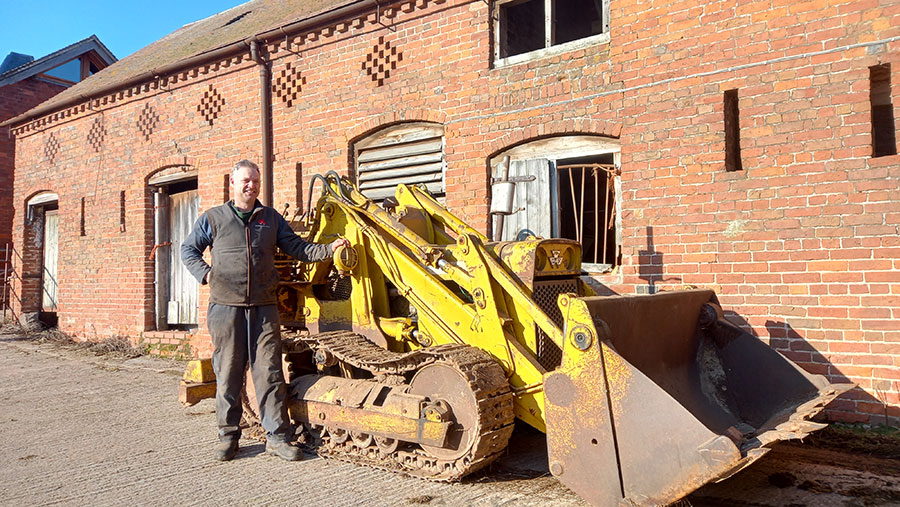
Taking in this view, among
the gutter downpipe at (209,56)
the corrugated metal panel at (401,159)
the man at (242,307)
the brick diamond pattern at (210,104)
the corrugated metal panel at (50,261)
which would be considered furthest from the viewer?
the corrugated metal panel at (50,261)

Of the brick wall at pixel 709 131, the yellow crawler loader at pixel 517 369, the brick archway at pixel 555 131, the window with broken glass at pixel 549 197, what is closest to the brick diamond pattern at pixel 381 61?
the brick wall at pixel 709 131

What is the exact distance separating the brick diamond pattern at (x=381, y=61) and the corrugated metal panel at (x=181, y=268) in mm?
3962

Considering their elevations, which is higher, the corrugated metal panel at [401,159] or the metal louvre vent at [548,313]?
the corrugated metal panel at [401,159]

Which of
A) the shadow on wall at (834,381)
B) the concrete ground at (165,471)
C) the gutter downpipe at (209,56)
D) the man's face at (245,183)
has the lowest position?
the concrete ground at (165,471)

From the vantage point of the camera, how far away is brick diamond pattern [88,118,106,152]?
1115 cm

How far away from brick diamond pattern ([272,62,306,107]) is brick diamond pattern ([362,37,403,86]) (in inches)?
44.9

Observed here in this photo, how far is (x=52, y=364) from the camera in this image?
9219 mm

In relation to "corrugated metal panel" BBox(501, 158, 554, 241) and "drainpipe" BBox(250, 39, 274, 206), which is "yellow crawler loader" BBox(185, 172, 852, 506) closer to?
"corrugated metal panel" BBox(501, 158, 554, 241)

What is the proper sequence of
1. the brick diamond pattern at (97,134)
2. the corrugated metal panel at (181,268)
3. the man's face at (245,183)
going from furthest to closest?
the brick diamond pattern at (97,134) < the corrugated metal panel at (181,268) < the man's face at (245,183)

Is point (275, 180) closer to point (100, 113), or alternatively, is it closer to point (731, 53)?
point (100, 113)

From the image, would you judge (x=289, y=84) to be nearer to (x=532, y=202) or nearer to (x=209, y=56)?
(x=209, y=56)

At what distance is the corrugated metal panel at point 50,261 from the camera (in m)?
12.5

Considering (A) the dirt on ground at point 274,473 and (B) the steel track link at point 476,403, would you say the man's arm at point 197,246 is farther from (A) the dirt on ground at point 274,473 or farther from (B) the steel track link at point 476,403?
(A) the dirt on ground at point 274,473

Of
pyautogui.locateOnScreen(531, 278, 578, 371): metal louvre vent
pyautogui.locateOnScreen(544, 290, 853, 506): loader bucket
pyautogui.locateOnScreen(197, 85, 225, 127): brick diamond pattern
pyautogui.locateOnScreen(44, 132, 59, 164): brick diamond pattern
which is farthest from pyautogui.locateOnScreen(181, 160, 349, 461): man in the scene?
pyautogui.locateOnScreen(44, 132, 59, 164): brick diamond pattern
